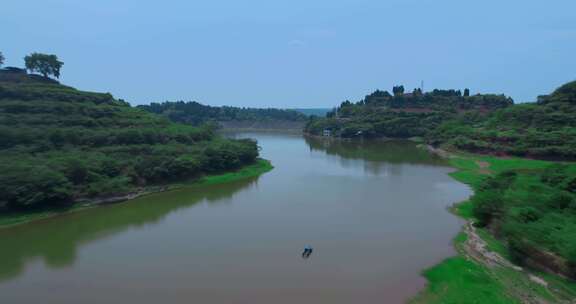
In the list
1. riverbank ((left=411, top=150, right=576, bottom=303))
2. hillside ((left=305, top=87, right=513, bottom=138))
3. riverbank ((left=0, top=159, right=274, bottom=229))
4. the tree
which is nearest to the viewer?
riverbank ((left=411, top=150, right=576, bottom=303))

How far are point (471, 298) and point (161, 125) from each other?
116 ft

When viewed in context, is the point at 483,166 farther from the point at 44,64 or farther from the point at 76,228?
the point at 44,64

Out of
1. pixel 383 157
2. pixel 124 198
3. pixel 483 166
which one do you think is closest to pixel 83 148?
pixel 124 198

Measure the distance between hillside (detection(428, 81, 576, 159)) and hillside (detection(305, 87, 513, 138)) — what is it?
16924 mm

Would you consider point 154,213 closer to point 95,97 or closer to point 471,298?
point 471,298

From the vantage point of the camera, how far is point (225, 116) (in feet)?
368

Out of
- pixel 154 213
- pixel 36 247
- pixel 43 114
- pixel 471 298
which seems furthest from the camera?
pixel 43 114

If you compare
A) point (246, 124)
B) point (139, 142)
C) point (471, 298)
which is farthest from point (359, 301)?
point (246, 124)

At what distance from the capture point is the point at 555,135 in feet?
129

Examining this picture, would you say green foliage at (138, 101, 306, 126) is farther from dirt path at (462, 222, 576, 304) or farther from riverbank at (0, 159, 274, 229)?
dirt path at (462, 222, 576, 304)

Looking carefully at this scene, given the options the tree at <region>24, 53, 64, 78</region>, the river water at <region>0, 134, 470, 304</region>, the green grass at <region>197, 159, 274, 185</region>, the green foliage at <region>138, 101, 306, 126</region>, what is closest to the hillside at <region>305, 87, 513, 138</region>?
the green foliage at <region>138, 101, 306, 126</region>

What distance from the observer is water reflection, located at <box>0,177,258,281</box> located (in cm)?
1655

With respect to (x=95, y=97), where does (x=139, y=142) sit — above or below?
below

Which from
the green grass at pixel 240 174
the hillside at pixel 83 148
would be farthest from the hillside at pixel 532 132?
the hillside at pixel 83 148
